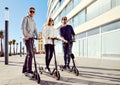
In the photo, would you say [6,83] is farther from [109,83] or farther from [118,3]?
[118,3]

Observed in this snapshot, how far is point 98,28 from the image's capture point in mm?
26266

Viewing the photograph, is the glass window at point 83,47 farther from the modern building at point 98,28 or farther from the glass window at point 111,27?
the glass window at point 111,27

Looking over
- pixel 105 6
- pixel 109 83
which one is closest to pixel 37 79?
pixel 109 83

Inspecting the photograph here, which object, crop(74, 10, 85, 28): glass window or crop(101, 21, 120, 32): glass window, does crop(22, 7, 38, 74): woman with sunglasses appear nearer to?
crop(101, 21, 120, 32): glass window

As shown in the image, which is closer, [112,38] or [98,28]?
[112,38]

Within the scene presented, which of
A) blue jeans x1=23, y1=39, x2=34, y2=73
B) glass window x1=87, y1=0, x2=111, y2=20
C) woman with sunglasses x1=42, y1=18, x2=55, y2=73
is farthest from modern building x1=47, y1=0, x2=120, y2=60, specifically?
blue jeans x1=23, y1=39, x2=34, y2=73

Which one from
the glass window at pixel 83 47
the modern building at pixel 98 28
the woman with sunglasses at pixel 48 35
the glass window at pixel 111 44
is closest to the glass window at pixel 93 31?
the modern building at pixel 98 28

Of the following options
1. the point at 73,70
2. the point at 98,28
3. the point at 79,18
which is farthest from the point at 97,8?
the point at 73,70

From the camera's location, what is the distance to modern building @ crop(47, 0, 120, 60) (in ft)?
71.3

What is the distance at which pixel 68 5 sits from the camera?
43.4 metres

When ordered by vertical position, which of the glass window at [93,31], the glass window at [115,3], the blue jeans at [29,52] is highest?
the glass window at [115,3]

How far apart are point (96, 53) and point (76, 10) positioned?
11.2m

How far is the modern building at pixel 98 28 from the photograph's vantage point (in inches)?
855

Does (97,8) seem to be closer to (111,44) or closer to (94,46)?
(94,46)
